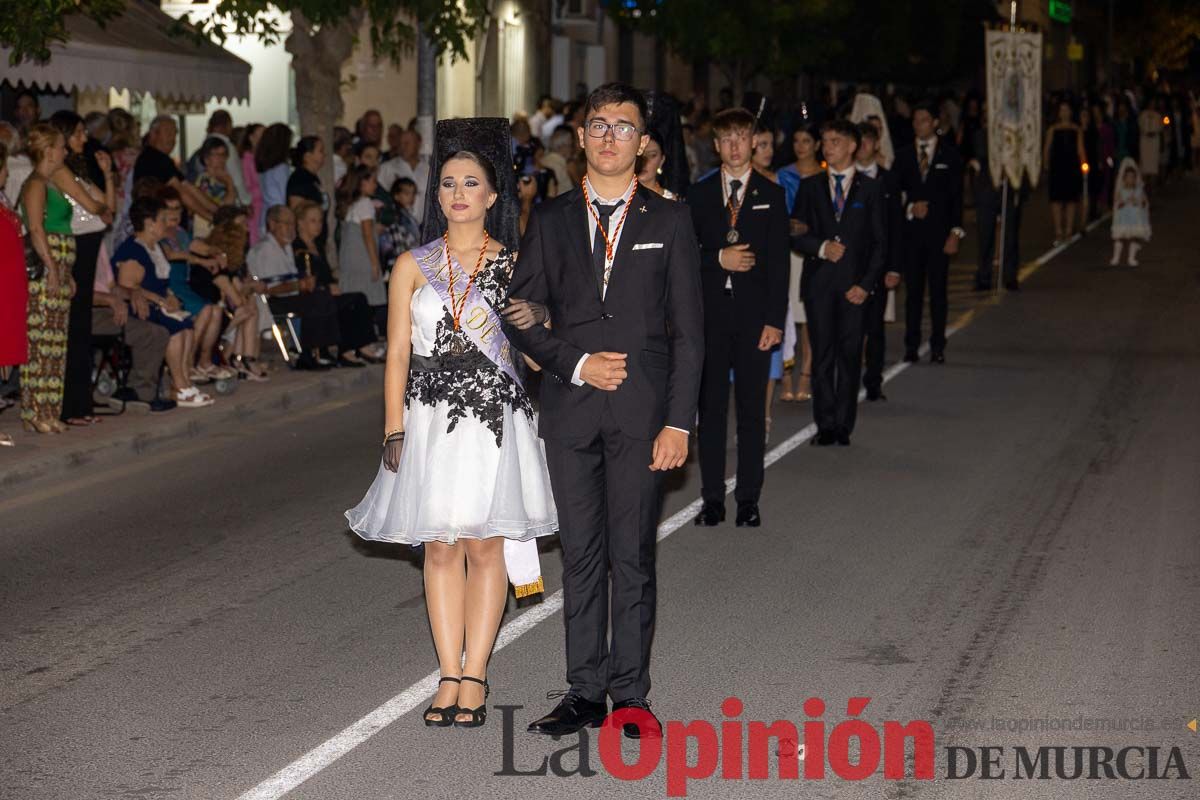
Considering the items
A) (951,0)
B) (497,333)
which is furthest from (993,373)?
(951,0)

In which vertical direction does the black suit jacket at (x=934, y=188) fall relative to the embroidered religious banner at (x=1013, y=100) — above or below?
below

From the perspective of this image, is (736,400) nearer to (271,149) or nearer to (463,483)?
(463,483)

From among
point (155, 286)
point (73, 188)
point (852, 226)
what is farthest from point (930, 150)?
point (73, 188)

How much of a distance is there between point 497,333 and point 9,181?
855 cm

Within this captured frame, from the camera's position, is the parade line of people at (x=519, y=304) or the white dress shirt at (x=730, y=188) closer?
the parade line of people at (x=519, y=304)

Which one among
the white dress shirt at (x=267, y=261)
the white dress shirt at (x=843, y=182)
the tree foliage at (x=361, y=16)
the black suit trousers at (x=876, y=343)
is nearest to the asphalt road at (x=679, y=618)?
the black suit trousers at (x=876, y=343)

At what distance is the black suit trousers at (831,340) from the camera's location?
1268cm

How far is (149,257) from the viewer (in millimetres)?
14094

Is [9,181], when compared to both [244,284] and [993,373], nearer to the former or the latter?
[244,284]

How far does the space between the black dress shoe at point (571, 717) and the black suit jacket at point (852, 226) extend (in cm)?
642

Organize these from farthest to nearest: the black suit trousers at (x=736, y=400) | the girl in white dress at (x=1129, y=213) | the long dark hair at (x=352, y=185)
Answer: the girl in white dress at (x=1129, y=213) < the long dark hair at (x=352, y=185) < the black suit trousers at (x=736, y=400)

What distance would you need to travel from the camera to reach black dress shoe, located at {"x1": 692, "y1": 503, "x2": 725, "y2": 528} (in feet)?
33.7

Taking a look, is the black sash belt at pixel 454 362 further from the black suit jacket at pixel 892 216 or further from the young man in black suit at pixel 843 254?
the black suit jacket at pixel 892 216

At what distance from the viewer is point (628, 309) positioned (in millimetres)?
6461
